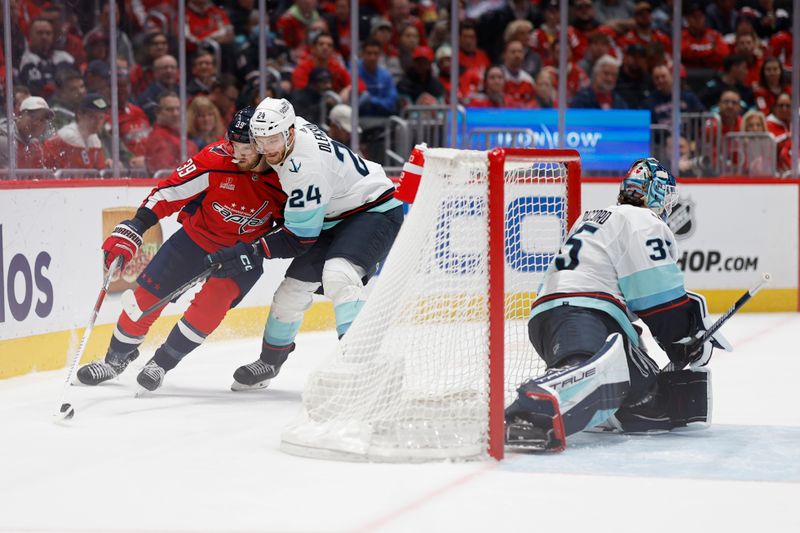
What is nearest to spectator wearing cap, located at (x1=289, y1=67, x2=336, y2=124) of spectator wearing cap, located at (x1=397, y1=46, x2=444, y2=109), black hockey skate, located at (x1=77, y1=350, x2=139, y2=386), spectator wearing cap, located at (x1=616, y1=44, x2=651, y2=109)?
spectator wearing cap, located at (x1=397, y1=46, x2=444, y2=109)

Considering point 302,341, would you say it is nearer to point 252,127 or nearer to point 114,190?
point 114,190

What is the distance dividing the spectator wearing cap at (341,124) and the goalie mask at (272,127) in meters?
3.18

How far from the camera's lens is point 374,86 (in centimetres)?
801

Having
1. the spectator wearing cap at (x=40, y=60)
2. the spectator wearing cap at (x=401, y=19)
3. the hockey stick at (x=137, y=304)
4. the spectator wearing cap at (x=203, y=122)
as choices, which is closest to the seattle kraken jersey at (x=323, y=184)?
the hockey stick at (x=137, y=304)

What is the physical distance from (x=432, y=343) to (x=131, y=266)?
8.14ft

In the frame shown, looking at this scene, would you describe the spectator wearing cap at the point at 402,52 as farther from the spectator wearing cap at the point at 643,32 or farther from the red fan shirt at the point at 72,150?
the red fan shirt at the point at 72,150

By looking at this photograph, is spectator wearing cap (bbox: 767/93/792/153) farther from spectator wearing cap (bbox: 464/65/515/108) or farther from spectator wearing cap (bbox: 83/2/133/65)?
spectator wearing cap (bbox: 83/2/133/65)

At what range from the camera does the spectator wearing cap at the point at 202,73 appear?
6.75 m

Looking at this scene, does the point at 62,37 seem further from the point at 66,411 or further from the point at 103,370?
the point at 66,411

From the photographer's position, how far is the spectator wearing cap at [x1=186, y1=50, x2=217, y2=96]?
6754mm

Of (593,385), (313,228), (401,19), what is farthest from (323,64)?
(593,385)

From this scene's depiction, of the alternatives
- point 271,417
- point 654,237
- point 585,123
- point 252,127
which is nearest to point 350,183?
point 252,127

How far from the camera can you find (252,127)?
4.00 metres

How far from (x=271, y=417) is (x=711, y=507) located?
66.8 inches
